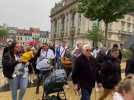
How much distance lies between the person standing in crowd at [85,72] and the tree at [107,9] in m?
23.8

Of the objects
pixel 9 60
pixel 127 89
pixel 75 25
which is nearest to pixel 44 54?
pixel 9 60

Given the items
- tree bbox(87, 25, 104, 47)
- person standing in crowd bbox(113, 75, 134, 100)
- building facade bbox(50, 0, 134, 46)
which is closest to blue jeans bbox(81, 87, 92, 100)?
person standing in crowd bbox(113, 75, 134, 100)

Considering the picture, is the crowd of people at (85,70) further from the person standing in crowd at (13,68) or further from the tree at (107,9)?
the tree at (107,9)

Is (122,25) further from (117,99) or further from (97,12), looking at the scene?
(117,99)

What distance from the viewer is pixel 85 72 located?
10797 millimetres

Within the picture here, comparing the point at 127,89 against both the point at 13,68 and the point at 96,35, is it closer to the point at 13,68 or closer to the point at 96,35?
the point at 13,68

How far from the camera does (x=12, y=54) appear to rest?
11.8 metres

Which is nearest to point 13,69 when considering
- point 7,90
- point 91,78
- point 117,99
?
point 91,78

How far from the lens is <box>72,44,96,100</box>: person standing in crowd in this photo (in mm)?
10742

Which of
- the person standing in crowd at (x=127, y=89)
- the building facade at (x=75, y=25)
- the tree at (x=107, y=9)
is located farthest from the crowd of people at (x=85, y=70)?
the building facade at (x=75, y=25)

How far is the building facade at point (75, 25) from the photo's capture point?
98.2 m

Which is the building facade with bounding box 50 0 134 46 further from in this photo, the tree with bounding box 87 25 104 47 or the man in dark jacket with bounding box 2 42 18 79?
the man in dark jacket with bounding box 2 42 18 79

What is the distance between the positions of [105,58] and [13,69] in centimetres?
232

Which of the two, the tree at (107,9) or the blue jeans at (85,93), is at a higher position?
the tree at (107,9)
